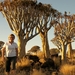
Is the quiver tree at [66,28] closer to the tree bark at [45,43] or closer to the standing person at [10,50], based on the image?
the tree bark at [45,43]

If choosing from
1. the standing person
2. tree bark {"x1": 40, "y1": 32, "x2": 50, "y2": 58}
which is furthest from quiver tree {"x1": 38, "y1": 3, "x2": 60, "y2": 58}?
the standing person

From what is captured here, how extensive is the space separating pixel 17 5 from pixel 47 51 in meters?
7.25

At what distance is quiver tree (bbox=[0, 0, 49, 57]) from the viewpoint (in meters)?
19.8

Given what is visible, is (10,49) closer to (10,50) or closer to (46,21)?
(10,50)

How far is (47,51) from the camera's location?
25.1 meters

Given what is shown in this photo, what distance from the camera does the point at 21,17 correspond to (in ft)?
64.8

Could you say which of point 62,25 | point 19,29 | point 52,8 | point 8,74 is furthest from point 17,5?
point 8,74

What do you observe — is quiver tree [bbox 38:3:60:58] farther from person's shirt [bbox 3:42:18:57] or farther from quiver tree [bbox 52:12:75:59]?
person's shirt [bbox 3:42:18:57]

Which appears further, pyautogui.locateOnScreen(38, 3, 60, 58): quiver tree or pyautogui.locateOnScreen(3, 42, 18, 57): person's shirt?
pyautogui.locateOnScreen(38, 3, 60, 58): quiver tree

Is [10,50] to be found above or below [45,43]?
below

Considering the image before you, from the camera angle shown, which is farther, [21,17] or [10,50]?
[21,17]

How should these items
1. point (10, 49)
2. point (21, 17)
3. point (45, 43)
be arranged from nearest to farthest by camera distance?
point (10, 49), point (21, 17), point (45, 43)

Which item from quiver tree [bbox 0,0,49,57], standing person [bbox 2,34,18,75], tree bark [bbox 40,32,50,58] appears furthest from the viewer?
tree bark [bbox 40,32,50,58]

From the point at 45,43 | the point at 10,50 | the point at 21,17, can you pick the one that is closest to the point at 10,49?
the point at 10,50
